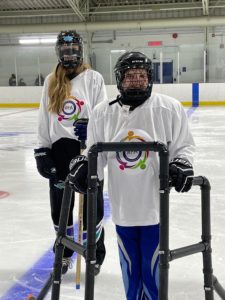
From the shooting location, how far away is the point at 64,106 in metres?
2.11

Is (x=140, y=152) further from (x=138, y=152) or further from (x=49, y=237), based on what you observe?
(x=49, y=237)

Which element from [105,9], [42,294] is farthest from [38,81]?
[42,294]

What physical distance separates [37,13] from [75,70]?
1465 centimetres

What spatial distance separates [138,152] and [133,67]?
0.27m

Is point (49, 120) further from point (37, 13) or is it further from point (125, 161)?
point (37, 13)

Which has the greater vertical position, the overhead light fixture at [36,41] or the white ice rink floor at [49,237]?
the overhead light fixture at [36,41]

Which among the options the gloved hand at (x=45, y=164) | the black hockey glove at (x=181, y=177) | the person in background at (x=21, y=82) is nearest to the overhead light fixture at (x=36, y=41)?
the person in background at (x=21, y=82)

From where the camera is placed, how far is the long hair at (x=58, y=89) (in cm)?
209

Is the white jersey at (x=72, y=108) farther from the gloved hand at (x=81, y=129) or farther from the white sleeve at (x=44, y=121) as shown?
the gloved hand at (x=81, y=129)

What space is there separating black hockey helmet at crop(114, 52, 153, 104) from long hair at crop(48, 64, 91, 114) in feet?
2.26

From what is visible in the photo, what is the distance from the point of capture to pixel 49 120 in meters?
2.15

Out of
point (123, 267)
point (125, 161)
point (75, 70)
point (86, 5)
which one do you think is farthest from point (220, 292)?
point (86, 5)

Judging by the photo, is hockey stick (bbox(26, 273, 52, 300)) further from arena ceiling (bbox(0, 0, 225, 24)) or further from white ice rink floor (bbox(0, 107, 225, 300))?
arena ceiling (bbox(0, 0, 225, 24))

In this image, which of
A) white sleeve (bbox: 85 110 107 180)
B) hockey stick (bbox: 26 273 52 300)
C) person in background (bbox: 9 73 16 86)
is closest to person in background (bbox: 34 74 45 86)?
person in background (bbox: 9 73 16 86)
